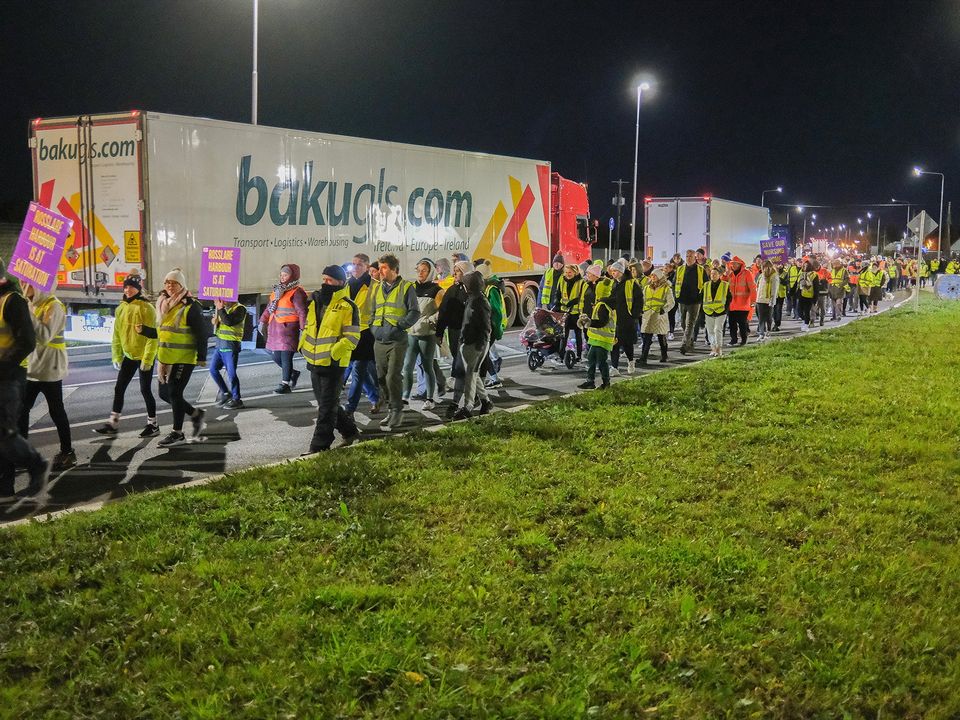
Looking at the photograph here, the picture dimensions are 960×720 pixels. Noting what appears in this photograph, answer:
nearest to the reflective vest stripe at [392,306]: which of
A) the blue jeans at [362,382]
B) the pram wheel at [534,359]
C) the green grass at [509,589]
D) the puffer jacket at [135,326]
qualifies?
the blue jeans at [362,382]

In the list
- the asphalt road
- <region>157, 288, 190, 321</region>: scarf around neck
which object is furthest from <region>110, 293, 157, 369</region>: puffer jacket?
the asphalt road

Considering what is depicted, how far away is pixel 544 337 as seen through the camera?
1452 centimetres

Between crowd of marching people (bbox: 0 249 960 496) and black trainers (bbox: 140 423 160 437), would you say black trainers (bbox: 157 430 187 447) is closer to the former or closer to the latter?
crowd of marching people (bbox: 0 249 960 496)

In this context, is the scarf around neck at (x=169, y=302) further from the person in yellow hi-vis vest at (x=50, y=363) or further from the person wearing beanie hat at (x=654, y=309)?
the person wearing beanie hat at (x=654, y=309)

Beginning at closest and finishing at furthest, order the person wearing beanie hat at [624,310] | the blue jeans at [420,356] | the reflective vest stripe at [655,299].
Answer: the blue jeans at [420,356] < the person wearing beanie hat at [624,310] < the reflective vest stripe at [655,299]

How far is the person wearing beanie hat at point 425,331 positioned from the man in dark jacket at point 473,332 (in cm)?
56

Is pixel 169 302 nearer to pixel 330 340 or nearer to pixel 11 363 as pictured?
pixel 330 340

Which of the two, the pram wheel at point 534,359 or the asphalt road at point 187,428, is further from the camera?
the pram wheel at point 534,359

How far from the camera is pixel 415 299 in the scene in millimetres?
9875

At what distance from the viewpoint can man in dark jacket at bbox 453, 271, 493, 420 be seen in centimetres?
1011

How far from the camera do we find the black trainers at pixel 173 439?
29.9ft

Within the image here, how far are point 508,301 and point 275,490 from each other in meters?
14.8

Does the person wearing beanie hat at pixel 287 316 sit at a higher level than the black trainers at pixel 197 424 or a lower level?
higher

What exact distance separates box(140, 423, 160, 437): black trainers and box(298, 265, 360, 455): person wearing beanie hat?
6.46 feet
